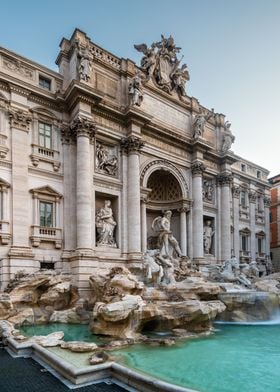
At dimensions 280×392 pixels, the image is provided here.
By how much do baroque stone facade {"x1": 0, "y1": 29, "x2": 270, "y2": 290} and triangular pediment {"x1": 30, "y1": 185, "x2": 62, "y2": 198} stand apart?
71 mm

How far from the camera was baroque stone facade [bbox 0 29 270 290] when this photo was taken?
50.2 feet

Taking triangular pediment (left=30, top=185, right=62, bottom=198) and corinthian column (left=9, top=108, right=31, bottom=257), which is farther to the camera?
triangular pediment (left=30, top=185, right=62, bottom=198)

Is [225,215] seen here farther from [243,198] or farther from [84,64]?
[84,64]

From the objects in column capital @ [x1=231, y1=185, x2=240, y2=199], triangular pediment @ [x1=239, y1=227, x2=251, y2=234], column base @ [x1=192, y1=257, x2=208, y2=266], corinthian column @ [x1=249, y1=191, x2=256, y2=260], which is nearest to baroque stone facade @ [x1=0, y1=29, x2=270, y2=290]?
column base @ [x1=192, y1=257, x2=208, y2=266]

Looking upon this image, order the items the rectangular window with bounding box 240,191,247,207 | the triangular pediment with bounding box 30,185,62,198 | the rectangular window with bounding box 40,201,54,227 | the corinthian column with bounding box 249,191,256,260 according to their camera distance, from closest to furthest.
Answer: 1. the triangular pediment with bounding box 30,185,62,198
2. the rectangular window with bounding box 40,201,54,227
3. the corinthian column with bounding box 249,191,256,260
4. the rectangular window with bounding box 240,191,247,207

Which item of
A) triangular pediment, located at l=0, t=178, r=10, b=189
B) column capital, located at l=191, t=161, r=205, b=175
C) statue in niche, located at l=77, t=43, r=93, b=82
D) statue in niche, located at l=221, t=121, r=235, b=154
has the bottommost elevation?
triangular pediment, located at l=0, t=178, r=10, b=189

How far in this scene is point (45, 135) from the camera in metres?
16.7

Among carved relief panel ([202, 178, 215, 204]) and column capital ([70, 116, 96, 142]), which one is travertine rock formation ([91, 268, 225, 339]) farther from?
carved relief panel ([202, 178, 215, 204])

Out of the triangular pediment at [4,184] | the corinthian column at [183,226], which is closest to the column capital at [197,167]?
the corinthian column at [183,226]

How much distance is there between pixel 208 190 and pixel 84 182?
39.3 ft

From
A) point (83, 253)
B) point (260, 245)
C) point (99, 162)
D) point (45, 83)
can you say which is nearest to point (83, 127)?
point (99, 162)

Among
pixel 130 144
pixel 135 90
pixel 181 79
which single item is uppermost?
pixel 181 79

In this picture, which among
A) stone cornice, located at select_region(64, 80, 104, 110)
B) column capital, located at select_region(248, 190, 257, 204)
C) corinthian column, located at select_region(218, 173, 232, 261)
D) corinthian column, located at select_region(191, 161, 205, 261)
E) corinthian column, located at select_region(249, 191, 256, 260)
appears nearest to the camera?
stone cornice, located at select_region(64, 80, 104, 110)

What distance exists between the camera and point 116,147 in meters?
18.8
